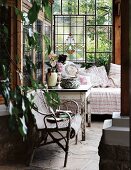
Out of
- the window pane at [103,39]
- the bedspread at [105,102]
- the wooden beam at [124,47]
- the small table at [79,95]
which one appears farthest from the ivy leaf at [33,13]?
the window pane at [103,39]

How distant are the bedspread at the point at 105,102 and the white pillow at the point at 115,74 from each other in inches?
36.4

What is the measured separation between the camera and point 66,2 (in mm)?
9516

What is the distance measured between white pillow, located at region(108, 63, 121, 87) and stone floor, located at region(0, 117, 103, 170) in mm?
2746

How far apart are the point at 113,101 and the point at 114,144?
165 inches

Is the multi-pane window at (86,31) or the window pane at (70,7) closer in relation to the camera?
the multi-pane window at (86,31)

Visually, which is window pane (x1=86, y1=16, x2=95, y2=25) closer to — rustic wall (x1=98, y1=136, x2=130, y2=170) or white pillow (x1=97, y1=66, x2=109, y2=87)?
white pillow (x1=97, y1=66, x2=109, y2=87)

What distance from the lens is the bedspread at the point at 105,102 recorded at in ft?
23.1

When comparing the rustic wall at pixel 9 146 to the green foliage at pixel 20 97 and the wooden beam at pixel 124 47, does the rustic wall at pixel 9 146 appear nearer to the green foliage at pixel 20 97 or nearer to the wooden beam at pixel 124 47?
the wooden beam at pixel 124 47

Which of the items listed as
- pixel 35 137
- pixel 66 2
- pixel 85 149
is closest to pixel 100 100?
pixel 85 149

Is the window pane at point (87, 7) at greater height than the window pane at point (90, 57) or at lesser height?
greater

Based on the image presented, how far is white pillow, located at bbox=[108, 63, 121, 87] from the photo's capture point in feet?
26.3

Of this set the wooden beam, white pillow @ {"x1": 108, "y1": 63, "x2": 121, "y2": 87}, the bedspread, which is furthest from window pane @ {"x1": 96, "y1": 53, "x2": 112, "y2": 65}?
the wooden beam

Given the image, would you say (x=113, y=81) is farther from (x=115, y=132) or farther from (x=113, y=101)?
(x=115, y=132)

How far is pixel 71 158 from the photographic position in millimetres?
4461
